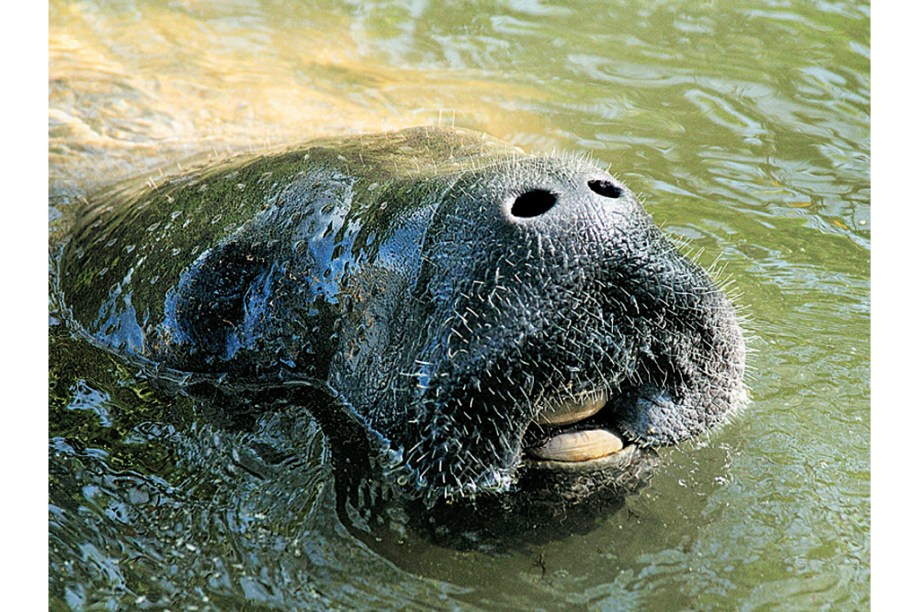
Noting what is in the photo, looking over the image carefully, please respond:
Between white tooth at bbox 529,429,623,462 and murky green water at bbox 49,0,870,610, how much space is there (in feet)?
1.12

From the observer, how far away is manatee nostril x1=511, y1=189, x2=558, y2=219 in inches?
137

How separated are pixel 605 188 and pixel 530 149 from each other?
3.36 metres

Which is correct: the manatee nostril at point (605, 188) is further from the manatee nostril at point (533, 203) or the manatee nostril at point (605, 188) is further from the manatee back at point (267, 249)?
the manatee back at point (267, 249)

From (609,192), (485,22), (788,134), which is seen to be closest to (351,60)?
(485,22)

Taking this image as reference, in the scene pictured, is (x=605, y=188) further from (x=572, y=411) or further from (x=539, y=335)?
(x=572, y=411)

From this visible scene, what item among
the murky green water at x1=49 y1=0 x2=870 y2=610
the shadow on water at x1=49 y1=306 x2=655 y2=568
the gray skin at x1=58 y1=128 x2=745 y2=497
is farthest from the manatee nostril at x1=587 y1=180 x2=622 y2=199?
the murky green water at x1=49 y1=0 x2=870 y2=610

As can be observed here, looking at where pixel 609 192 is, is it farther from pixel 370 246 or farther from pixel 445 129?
pixel 445 129

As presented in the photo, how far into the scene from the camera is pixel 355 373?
3.93m

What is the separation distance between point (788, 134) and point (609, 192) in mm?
4021

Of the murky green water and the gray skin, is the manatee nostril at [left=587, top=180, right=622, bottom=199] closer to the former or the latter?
the gray skin

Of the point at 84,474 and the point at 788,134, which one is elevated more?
the point at 788,134

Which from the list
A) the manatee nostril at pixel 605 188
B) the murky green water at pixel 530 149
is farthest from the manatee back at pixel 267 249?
the manatee nostril at pixel 605 188

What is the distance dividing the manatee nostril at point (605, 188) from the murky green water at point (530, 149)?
1154mm

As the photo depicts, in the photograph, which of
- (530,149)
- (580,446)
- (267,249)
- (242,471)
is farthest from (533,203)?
(530,149)
